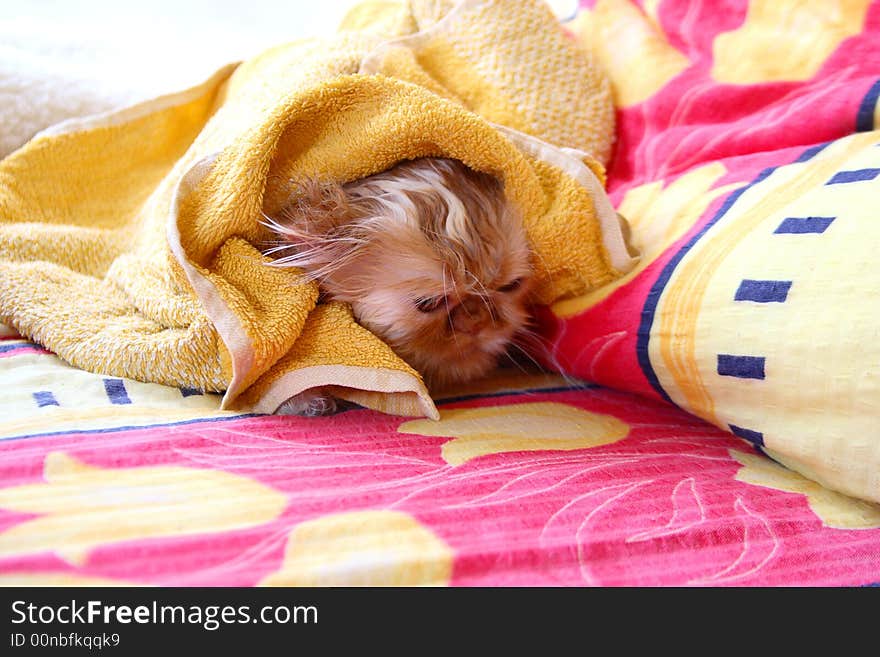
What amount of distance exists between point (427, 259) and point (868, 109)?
2.38 feet

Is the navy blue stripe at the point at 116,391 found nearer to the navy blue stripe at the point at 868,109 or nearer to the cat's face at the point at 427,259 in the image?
the cat's face at the point at 427,259

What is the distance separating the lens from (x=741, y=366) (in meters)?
1.04

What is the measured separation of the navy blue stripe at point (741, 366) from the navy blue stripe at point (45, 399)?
0.93 m

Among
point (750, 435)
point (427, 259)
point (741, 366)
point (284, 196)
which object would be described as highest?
point (284, 196)

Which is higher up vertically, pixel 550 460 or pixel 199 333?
pixel 199 333

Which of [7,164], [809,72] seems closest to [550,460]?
[809,72]

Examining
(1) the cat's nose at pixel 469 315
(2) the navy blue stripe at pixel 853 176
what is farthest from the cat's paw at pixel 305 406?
(2) the navy blue stripe at pixel 853 176

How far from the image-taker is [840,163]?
114 centimetres

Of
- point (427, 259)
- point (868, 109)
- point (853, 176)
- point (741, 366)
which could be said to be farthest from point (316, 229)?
point (868, 109)

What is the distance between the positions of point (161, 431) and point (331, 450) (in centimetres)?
23

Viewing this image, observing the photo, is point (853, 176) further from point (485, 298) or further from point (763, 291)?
point (485, 298)

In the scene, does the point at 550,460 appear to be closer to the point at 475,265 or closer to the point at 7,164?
the point at 475,265

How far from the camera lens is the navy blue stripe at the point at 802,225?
3.38ft

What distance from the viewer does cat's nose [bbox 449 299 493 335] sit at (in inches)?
51.1
